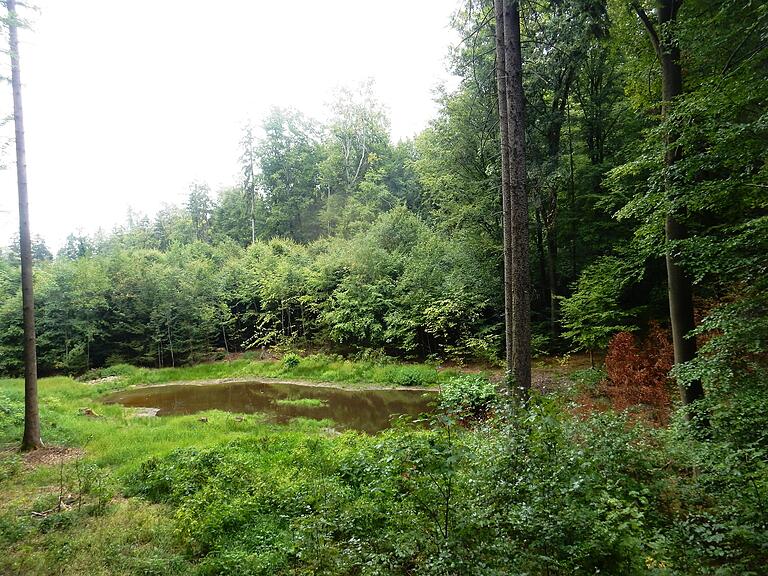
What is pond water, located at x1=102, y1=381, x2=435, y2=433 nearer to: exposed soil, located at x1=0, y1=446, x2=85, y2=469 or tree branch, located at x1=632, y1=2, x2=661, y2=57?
exposed soil, located at x1=0, y1=446, x2=85, y2=469

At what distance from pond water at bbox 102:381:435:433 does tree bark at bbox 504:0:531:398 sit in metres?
6.81

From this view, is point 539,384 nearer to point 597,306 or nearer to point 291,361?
point 597,306

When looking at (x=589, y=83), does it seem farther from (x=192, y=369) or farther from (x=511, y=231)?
(x=192, y=369)

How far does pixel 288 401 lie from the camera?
1639 centimetres

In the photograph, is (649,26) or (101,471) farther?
(101,471)

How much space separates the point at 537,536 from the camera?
3131 millimetres

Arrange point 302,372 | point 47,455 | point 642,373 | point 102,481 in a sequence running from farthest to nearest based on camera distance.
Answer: point 302,372, point 642,373, point 47,455, point 102,481

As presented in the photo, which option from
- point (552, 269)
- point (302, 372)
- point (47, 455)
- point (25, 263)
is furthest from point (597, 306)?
point (302, 372)

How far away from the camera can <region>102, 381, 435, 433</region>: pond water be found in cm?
1393

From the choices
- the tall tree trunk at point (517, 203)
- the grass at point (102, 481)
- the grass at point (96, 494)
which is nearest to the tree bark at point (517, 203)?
the tall tree trunk at point (517, 203)

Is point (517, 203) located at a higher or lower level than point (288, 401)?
higher

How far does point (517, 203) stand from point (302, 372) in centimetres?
1823

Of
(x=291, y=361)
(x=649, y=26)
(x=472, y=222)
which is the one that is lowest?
(x=291, y=361)

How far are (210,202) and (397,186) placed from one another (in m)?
23.7
